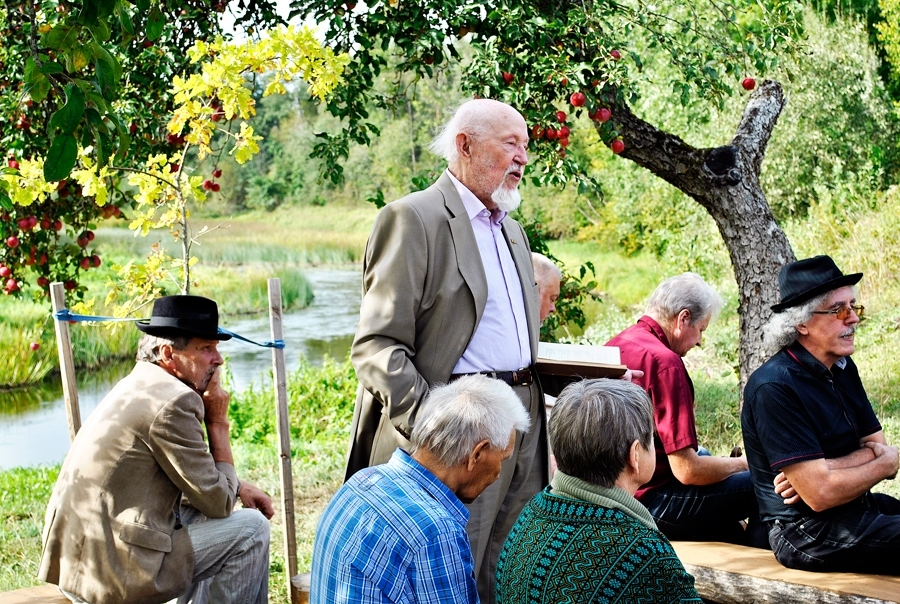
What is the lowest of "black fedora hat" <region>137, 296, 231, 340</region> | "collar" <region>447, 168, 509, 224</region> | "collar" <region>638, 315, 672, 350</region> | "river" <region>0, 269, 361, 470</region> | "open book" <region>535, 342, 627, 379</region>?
"river" <region>0, 269, 361, 470</region>

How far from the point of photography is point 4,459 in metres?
8.59

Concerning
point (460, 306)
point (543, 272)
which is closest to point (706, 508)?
point (543, 272)

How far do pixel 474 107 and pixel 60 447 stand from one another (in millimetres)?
7671

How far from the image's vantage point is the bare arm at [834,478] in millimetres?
2668

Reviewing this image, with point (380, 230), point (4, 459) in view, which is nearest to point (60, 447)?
point (4, 459)

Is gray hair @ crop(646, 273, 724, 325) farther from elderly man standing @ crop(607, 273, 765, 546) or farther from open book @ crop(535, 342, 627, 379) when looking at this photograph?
open book @ crop(535, 342, 627, 379)

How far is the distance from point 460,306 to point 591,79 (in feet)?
6.71

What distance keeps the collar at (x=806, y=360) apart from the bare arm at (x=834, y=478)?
26 cm

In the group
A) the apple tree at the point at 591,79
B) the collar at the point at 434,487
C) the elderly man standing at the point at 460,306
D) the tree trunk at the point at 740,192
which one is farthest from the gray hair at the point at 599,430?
the tree trunk at the point at 740,192

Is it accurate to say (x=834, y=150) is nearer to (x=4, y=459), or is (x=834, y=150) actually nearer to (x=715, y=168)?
(x=715, y=168)

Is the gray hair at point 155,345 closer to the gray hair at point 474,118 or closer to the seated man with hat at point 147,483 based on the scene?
the seated man with hat at point 147,483

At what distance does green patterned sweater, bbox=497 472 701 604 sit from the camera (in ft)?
5.85

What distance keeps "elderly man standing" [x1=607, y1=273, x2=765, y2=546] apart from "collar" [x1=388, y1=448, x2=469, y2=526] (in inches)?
49.3

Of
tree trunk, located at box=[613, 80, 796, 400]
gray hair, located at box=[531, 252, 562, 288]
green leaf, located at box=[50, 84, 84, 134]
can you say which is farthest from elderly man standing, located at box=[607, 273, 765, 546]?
tree trunk, located at box=[613, 80, 796, 400]
